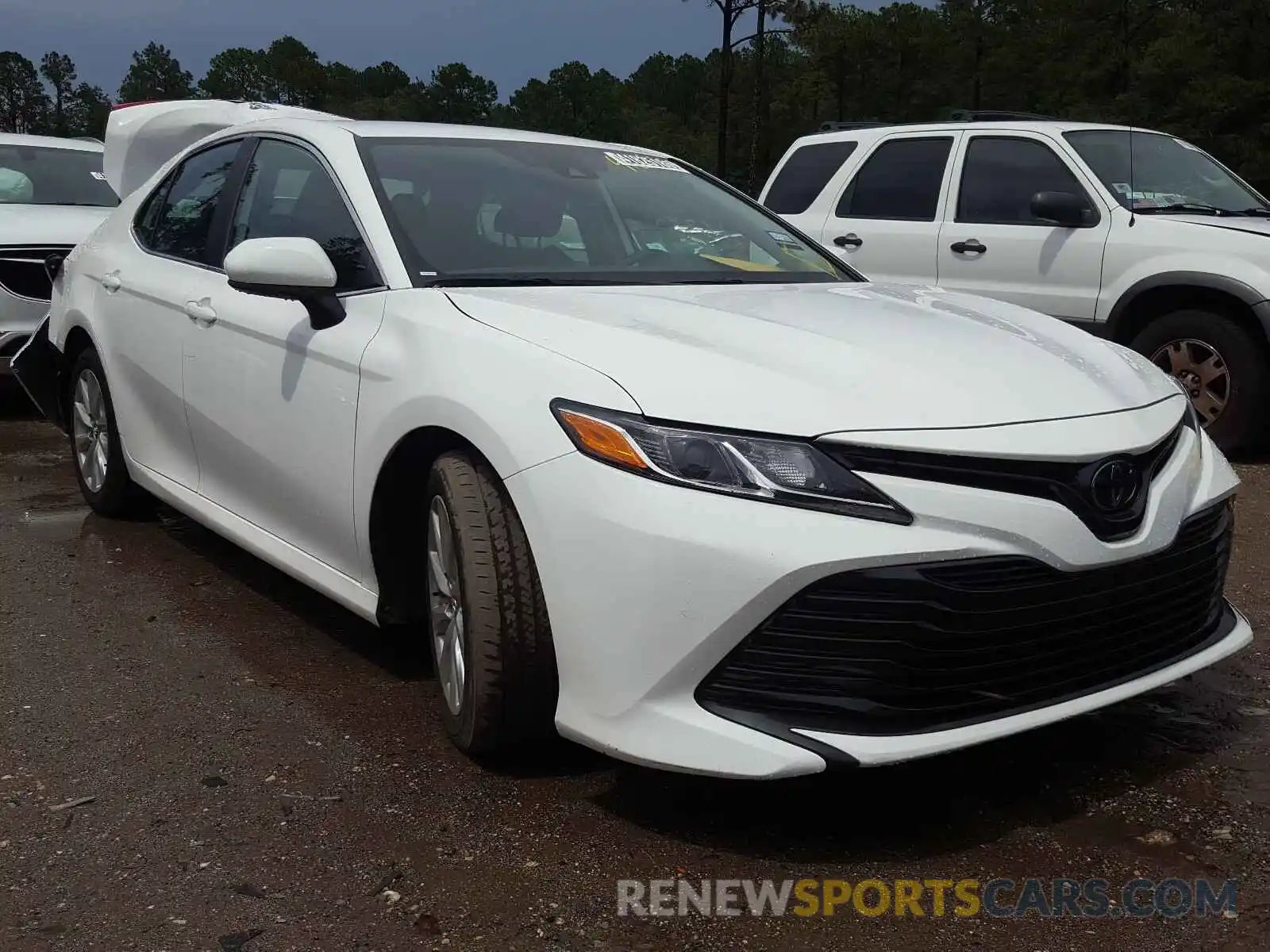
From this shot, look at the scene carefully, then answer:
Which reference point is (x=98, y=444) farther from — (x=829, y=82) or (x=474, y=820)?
(x=829, y=82)

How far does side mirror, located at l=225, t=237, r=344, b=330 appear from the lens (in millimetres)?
3350

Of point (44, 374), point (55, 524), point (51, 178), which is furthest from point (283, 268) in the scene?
point (51, 178)

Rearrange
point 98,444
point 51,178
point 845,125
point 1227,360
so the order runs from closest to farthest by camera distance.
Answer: point 98,444 < point 1227,360 < point 845,125 < point 51,178

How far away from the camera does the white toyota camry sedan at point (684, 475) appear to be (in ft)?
8.12

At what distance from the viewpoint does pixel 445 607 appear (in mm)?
3150

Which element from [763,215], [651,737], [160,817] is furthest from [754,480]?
[763,215]

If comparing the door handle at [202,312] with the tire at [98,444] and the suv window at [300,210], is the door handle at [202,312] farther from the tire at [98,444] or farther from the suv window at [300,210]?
the tire at [98,444]

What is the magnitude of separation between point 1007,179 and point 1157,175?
79cm

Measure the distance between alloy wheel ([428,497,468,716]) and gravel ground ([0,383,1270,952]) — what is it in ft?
0.63

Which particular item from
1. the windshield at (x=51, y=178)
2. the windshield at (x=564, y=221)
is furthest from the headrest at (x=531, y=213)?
the windshield at (x=51, y=178)

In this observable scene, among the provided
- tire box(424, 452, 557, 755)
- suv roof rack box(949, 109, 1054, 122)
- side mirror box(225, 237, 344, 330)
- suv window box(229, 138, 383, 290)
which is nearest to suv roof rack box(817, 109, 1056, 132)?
suv roof rack box(949, 109, 1054, 122)

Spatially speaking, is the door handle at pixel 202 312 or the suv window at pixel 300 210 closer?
the suv window at pixel 300 210

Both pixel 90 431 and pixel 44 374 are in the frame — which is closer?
pixel 90 431

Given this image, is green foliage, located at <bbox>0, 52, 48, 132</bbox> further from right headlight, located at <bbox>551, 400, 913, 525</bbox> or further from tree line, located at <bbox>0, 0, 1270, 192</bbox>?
right headlight, located at <bbox>551, 400, 913, 525</bbox>
